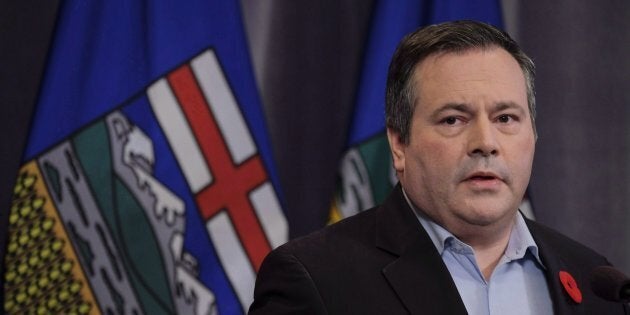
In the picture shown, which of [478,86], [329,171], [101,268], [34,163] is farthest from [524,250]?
[34,163]

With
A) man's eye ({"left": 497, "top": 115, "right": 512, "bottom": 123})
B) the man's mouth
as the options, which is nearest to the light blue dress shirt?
the man's mouth

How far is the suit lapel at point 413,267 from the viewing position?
162 cm

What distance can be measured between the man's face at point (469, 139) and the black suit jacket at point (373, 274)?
3.1 inches

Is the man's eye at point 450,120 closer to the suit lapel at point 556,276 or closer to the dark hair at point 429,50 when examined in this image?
the dark hair at point 429,50

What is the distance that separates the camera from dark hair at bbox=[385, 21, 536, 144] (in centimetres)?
176

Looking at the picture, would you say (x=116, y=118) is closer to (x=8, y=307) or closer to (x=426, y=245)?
(x=8, y=307)

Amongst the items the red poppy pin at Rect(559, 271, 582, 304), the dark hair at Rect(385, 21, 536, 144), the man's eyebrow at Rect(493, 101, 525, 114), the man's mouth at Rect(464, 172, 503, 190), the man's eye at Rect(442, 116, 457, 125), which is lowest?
the red poppy pin at Rect(559, 271, 582, 304)

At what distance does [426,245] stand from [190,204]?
43.2 inches

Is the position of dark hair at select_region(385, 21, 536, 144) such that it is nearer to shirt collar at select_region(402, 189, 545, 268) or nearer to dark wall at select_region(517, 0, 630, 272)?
shirt collar at select_region(402, 189, 545, 268)

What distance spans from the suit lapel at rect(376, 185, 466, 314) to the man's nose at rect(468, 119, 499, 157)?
0.60 feet

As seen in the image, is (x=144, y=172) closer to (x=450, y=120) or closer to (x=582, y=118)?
(x=450, y=120)

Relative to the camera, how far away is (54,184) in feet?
8.57

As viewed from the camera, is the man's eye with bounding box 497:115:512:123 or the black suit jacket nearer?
the black suit jacket

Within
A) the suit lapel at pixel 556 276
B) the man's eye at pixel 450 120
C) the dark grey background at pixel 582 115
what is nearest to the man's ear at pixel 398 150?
the man's eye at pixel 450 120
